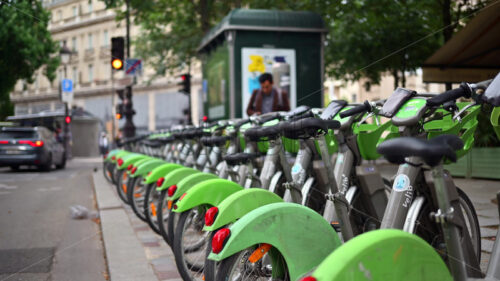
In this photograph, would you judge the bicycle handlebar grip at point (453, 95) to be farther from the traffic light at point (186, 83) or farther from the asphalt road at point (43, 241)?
the traffic light at point (186, 83)

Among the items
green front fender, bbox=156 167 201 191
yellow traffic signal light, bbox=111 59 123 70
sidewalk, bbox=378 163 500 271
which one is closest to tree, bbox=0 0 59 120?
green front fender, bbox=156 167 201 191

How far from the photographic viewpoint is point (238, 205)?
2988mm

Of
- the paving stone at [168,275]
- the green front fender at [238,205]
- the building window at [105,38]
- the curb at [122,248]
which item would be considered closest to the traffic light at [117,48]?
the building window at [105,38]

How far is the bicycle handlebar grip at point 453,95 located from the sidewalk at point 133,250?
7.83ft

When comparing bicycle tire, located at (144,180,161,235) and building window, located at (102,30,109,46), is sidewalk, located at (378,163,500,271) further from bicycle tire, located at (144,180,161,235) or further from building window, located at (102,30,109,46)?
building window, located at (102,30,109,46)

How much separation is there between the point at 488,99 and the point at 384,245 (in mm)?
772

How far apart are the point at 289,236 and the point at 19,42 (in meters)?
2.93

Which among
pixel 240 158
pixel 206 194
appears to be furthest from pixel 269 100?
pixel 206 194

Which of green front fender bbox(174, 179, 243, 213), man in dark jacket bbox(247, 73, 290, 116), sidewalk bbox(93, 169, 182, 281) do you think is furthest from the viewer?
man in dark jacket bbox(247, 73, 290, 116)

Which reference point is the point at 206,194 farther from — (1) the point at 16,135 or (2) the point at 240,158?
(1) the point at 16,135

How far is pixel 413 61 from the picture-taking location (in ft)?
9.92

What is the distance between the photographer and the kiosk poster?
10430 millimetres

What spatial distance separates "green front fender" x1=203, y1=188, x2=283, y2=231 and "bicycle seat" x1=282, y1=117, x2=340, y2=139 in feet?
1.19

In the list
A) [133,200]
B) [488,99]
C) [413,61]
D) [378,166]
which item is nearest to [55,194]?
[133,200]
